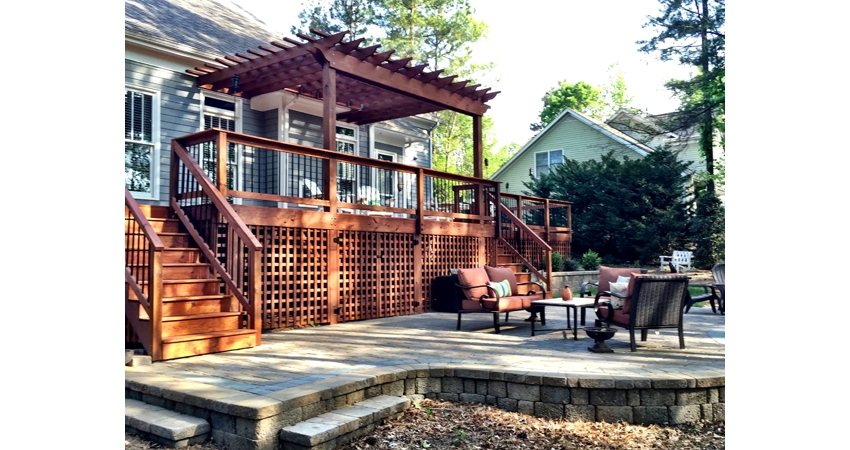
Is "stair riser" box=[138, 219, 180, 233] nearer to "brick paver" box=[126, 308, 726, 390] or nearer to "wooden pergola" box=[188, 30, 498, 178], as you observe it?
"brick paver" box=[126, 308, 726, 390]

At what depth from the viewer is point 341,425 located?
3.94 metres

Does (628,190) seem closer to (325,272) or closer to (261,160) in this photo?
(261,160)

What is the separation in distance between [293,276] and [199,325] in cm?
215

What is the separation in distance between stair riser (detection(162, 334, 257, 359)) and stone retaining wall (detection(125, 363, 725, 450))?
0.72m

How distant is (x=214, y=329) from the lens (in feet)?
20.0

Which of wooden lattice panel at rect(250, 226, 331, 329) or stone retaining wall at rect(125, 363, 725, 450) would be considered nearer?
stone retaining wall at rect(125, 363, 725, 450)

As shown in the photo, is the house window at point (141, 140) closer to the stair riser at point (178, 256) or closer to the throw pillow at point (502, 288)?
the stair riser at point (178, 256)

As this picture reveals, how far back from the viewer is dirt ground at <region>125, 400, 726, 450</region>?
4.11m

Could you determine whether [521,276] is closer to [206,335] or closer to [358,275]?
[358,275]

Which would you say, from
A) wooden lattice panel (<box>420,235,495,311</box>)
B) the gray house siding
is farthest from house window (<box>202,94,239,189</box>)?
wooden lattice panel (<box>420,235,495,311</box>)

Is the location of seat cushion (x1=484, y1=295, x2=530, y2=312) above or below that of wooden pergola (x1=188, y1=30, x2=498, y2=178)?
below
